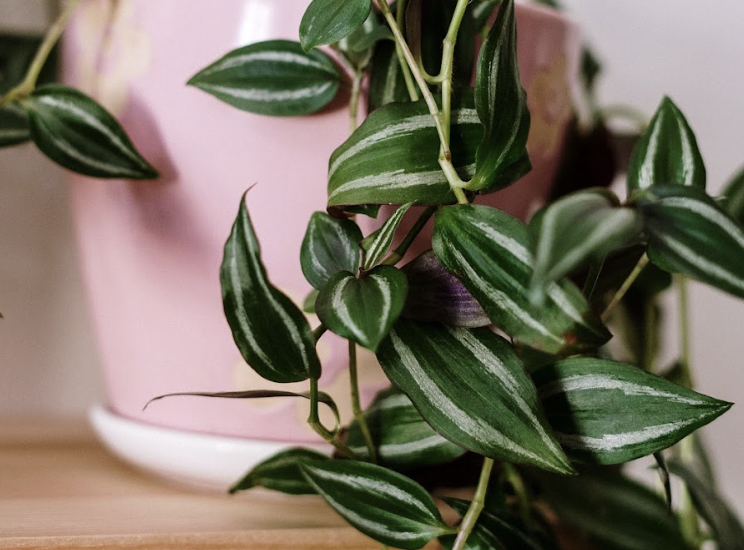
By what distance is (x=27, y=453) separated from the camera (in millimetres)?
545

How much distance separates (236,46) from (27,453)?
371 mm

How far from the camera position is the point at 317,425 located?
32 centimetres

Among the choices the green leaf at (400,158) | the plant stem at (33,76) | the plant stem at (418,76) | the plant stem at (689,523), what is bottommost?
the plant stem at (689,523)

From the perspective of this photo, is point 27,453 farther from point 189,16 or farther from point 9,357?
point 189,16

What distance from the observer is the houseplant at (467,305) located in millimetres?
246

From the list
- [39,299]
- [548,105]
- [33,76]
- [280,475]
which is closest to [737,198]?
[548,105]

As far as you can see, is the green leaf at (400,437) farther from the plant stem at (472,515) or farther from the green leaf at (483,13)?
the green leaf at (483,13)

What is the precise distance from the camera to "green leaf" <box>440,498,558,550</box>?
0.32m

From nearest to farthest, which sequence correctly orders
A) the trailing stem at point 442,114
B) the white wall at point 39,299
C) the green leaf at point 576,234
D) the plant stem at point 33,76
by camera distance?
the green leaf at point 576,234, the trailing stem at point 442,114, the plant stem at point 33,76, the white wall at point 39,299

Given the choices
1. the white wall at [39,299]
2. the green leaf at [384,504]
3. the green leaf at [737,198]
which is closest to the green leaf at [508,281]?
the green leaf at [384,504]

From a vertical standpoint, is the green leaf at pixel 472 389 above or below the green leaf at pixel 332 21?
below

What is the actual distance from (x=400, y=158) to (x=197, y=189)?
15 centimetres

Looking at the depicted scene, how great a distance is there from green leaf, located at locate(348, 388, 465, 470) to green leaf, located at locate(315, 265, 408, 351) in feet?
0.29

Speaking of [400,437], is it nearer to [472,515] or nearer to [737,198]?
[472,515]
